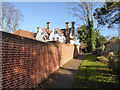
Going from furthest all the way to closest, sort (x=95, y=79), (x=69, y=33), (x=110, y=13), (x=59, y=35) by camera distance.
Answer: (x=69, y=33), (x=59, y=35), (x=110, y=13), (x=95, y=79)

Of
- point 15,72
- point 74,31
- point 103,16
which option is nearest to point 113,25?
point 103,16

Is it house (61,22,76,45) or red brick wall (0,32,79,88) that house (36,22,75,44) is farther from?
red brick wall (0,32,79,88)

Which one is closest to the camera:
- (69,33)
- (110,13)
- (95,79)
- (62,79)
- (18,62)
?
(18,62)

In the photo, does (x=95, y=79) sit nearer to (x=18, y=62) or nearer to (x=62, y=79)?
(x=62, y=79)

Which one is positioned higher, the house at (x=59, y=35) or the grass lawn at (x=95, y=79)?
the house at (x=59, y=35)

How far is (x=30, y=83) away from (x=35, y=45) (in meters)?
1.76

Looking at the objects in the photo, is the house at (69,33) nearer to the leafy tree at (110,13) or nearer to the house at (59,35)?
the house at (59,35)

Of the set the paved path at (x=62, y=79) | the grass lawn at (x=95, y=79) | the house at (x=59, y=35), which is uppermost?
the house at (x=59, y=35)

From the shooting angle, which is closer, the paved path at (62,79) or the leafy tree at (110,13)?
the paved path at (62,79)

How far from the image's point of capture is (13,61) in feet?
9.77

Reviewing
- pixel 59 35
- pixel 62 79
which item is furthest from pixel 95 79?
pixel 59 35

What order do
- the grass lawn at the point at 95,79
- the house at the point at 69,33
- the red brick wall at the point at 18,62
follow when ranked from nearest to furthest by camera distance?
1. the red brick wall at the point at 18,62
2. the grass lawn at the point at 95,79
3. the house at the point at 69,33

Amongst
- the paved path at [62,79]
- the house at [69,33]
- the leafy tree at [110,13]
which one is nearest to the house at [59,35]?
the house at [69,33]

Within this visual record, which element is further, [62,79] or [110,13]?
[110,13]
